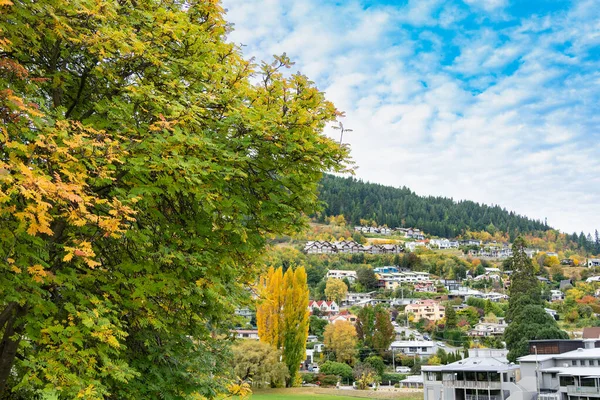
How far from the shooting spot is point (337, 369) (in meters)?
54.2

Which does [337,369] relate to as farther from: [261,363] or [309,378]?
[261,363]

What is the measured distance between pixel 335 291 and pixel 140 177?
10370 centimetres

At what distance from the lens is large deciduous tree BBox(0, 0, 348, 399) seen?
486 centimetres

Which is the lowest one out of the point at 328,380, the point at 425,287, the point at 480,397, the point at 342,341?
the point at 328,380

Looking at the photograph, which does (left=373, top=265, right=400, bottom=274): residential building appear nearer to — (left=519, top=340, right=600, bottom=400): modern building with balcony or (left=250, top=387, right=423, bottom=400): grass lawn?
(left=250, top=387, right=423, bottom=400): grass lawn

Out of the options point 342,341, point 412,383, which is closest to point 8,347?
point 412,383

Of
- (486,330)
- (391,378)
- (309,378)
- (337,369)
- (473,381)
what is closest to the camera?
(473,381)

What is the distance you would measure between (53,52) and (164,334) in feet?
13.0

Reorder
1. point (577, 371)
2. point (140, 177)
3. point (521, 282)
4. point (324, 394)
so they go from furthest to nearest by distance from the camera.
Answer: point (521, 282), point (324, 394), point (577, 371), point (140, 177)

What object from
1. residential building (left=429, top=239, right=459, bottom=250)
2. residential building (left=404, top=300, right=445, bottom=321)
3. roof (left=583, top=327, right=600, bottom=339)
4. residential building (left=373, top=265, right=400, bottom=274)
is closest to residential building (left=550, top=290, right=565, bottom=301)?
residential building (left=404, top=300, right=445, bottom=321)

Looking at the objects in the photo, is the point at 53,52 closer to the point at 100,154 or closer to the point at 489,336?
the point at 100,154

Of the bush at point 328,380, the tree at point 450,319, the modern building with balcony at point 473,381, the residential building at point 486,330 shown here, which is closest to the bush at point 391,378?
the bush at point 328,380

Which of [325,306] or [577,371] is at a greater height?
[325,306]

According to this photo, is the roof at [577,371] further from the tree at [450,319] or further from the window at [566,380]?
the tree at [450,319]
